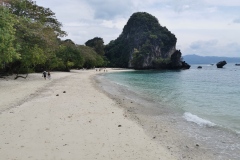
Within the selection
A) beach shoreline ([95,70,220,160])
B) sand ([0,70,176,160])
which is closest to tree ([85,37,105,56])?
beach shoreline ([95,70,220,160])

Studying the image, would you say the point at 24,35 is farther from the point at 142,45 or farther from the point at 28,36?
the point at 142,45

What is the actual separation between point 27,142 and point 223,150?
682 centimetres

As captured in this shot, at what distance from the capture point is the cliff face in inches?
4912

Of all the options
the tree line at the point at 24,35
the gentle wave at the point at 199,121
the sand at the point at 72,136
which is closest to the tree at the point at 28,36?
the tree line at the point at 24,35

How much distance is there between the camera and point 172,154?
24.8 feet

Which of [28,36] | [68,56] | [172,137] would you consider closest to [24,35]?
[28,36]

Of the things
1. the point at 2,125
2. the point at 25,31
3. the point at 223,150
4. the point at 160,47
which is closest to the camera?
the point at 223,150

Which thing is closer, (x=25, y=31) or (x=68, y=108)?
(x=68, y=108)

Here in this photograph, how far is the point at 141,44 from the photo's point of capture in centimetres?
13675

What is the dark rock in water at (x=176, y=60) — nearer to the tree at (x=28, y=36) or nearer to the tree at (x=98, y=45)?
the tree at (x=98, y=45)

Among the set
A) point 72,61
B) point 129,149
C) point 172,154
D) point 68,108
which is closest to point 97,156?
point 129,149

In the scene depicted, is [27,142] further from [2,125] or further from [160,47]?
[160,47]

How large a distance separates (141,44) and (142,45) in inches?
189

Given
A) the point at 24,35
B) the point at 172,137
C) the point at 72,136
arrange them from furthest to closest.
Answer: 1. the point at 24,35
2. the point at 172,137
3. the point at 72,136
